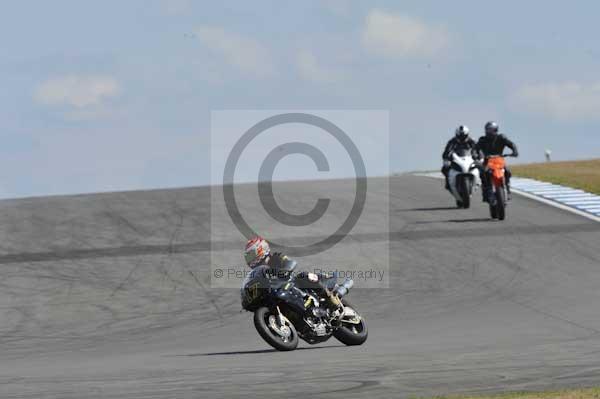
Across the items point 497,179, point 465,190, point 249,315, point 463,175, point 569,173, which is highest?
point 569,173

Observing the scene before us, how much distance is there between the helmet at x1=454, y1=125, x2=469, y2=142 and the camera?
25.5 m

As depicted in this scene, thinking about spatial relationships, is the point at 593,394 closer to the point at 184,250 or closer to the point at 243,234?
the point at 184,250

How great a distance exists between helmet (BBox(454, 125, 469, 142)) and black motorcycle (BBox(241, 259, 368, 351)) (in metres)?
14.5

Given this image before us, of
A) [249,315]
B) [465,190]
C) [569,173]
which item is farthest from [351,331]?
[569,173]

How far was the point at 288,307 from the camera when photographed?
37.2ft

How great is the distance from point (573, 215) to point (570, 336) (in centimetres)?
1411

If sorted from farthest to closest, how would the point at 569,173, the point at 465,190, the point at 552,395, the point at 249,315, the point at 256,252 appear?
the point at 569,173 < the point at 465,190 < the point at 249,315 < the point at 256,252 < the point at 552,395

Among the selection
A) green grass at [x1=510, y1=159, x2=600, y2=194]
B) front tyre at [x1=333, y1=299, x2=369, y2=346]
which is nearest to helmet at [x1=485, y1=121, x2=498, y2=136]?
green grass at [x1=510, y1=159, x2=600, y2=194]

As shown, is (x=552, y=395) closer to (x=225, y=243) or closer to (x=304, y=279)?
(x=304, y=279)

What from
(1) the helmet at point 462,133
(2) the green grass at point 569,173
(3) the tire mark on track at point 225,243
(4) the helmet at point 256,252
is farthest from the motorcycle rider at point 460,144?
(4) the helmet at point 256,252

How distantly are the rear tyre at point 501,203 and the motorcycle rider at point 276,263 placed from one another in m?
12.9

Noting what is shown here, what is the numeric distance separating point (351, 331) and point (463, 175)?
14.2 metres

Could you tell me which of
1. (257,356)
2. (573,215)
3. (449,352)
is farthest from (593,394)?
(573,215)

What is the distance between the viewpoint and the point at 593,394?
703cm
